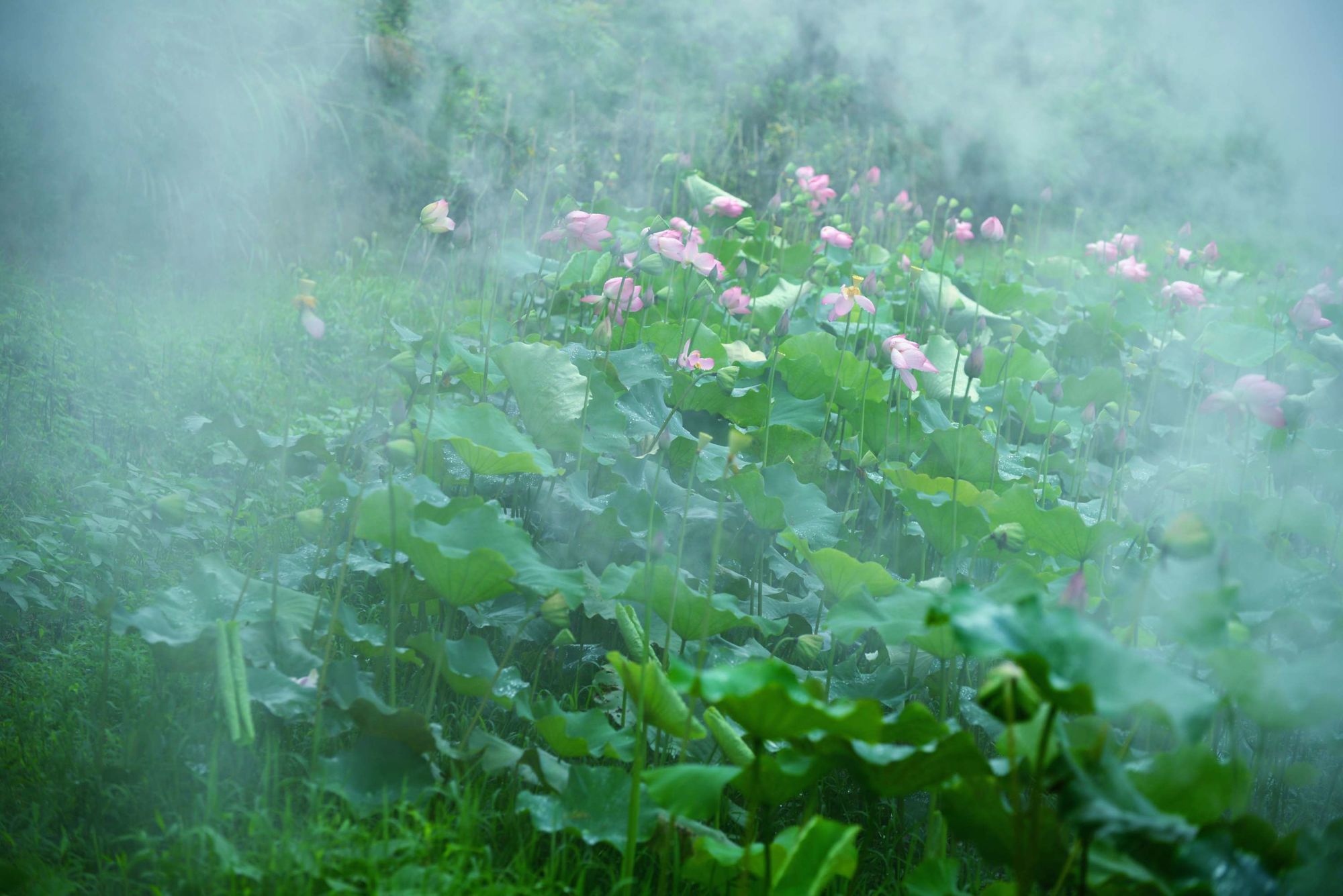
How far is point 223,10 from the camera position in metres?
3.64

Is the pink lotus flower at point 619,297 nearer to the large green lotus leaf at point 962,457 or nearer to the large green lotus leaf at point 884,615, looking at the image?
the large green lotus leaf at point 962,457

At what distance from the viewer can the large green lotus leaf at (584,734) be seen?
3.57 feet

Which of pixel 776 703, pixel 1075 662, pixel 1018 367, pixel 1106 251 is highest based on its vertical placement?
pixel 1075 662

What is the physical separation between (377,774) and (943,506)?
83cm

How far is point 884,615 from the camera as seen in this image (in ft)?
3.34

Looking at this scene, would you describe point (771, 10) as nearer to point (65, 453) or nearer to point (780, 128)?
point (780, 128)

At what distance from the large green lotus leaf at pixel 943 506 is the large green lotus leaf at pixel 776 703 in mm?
668

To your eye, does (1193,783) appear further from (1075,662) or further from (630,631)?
(630,631)

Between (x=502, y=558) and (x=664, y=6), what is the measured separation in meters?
4.62

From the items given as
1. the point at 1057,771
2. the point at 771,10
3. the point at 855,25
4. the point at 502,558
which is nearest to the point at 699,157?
the point at 771,10

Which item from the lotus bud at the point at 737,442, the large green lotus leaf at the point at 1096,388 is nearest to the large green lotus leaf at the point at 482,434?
the lotus bud at the point at 737,442

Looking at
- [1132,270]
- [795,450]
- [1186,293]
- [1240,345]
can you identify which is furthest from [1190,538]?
[1132,270]

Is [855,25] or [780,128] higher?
[855,25]

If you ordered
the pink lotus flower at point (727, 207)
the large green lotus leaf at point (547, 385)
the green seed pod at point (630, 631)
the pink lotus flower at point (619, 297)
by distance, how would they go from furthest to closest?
the pink lotus flower at point (727, 207) → the pink lotus flower at point (619, 297) → the large green lotus leaf at point (547, 385) → the green seed pod at point (630, 631)
